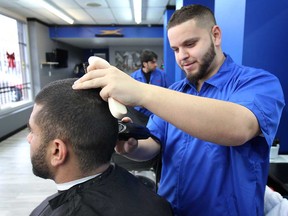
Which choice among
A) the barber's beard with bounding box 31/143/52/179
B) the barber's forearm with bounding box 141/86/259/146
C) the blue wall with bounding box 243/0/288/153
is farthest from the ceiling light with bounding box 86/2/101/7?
the barber's forearm with bounding box 141/86/259/146

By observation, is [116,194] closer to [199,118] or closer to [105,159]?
[105,159]

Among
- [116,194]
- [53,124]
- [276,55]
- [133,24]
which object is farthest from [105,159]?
[133,24]

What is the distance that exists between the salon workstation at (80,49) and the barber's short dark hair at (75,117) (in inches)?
7.3

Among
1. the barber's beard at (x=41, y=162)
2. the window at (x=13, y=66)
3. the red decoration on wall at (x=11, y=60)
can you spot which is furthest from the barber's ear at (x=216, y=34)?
the red decoration on wall at (x=11, y=60)

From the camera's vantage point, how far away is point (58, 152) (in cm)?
90

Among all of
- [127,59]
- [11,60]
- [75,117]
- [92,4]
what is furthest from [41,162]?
[127,59]

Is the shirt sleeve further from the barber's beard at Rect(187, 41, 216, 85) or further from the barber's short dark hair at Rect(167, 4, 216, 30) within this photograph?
the barber's short dark hair at Rect(167, 4, 216, 30)

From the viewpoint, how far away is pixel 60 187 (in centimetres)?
98

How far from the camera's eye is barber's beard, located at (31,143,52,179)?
0.91 m

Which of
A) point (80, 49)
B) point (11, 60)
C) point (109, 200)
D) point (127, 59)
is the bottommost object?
point (109, 200)

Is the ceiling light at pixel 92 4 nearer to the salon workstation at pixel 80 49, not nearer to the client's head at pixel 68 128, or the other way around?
the salon workstation at pixel 80 49

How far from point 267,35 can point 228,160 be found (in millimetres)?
1223

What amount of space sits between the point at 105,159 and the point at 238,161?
0.51 meters

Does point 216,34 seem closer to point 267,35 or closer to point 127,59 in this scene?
point 267,35
